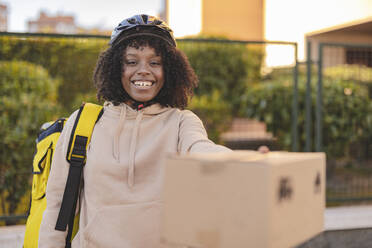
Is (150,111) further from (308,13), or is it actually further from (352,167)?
(308,13)

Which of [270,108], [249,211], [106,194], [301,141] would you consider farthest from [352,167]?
[249,211]

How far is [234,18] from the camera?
1653cm

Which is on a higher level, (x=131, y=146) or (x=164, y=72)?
(x=164, y=72)

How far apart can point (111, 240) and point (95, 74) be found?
909 millimetres

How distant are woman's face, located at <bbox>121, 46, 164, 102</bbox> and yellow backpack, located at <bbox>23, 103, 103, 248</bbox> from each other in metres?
0.19

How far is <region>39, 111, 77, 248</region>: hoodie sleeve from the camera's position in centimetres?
181

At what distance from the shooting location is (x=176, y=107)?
198 cm

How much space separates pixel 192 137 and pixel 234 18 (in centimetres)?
1553

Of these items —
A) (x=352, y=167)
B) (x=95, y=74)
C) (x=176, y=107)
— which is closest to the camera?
(x=176, y=107)

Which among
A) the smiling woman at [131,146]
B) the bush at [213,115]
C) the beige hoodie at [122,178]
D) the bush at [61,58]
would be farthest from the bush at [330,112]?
the beige hoodie at [122,178]

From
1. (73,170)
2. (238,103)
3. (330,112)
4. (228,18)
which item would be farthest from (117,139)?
(228,18)

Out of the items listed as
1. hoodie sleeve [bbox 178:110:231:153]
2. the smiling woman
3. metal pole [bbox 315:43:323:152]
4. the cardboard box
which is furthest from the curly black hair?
metal pole [bbox 315:43:323:152]

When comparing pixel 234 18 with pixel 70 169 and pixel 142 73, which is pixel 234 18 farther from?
pixel 70 169

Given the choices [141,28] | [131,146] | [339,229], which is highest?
[141,28]
